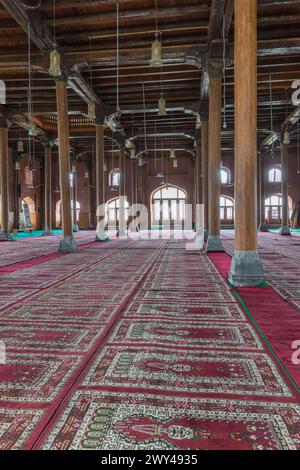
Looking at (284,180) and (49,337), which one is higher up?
(284,180)

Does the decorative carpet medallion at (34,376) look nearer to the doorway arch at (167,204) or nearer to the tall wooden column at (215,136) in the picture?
the tall wooden column at (215,136)

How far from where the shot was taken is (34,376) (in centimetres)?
180

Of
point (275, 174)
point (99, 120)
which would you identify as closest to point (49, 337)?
point (99, 120)

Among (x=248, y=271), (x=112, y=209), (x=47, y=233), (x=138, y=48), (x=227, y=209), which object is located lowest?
(x=248, y=271)

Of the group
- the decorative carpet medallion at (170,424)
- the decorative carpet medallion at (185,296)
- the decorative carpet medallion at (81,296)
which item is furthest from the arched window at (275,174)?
the decorative carpet medallion at (170,424)

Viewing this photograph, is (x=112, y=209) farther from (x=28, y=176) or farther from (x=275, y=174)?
(x=275, y=174)

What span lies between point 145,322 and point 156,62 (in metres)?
4.06

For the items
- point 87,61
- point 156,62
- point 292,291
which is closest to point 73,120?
point 87,61

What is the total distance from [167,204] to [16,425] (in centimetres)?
2055

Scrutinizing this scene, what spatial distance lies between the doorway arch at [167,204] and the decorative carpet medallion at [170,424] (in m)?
20.1

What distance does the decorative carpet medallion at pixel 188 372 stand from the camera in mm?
1672

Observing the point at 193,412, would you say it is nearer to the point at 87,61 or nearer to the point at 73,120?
the point at 87,61

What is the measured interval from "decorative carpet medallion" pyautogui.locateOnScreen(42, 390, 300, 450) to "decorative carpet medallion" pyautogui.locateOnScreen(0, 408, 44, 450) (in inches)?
3.9

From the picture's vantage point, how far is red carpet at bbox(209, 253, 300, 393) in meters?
2.03
